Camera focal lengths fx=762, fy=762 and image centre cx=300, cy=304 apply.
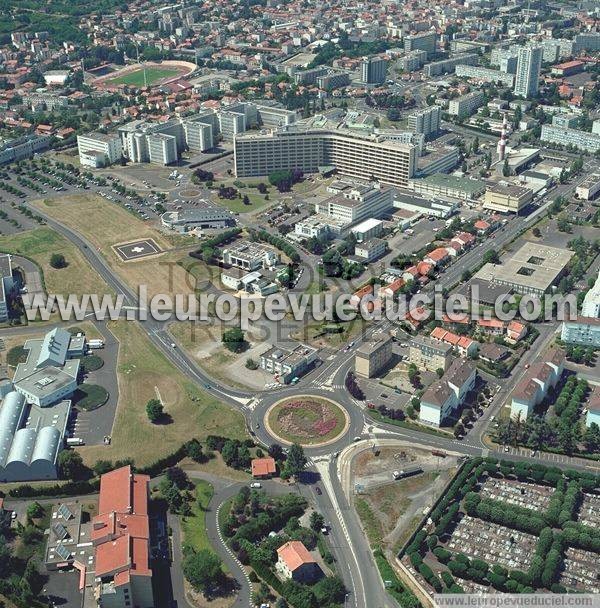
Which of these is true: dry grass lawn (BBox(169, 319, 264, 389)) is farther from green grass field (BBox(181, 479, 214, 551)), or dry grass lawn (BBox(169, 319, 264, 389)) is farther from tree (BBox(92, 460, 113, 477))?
tree (BBox(92, 460, 113, 477))

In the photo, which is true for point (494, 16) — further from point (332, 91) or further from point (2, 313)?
point (2, 313)

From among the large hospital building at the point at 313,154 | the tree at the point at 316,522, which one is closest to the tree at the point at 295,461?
the tree at the point at 316,522

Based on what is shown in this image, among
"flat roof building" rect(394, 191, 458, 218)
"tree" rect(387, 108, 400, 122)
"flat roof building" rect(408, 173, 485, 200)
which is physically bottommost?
"flat roof building" rect(394, 191, 458, 218)

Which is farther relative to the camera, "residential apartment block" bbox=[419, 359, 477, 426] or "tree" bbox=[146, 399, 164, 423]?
"tree" bbox=[146, 399, 164, 423]

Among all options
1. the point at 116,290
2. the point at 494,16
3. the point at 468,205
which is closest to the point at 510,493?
the point at 116,290

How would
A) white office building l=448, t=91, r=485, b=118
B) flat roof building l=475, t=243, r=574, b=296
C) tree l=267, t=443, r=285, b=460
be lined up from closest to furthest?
1. tree l=267, t=443, r=285, b=460
2. flat roof building l=475, t=243, r=574, b=296
3. white office building l=448, t=91, r=485, b=118

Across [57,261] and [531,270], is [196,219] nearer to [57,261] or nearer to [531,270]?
[57,261]

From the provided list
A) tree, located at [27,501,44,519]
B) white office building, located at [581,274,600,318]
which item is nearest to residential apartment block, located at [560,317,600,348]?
white office building, located at [581,274,600,318]

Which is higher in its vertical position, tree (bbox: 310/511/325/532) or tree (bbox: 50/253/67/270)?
tree (bbox: 50/253/67/270)

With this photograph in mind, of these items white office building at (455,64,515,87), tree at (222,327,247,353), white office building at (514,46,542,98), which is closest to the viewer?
tree at (222,327,247,353)
